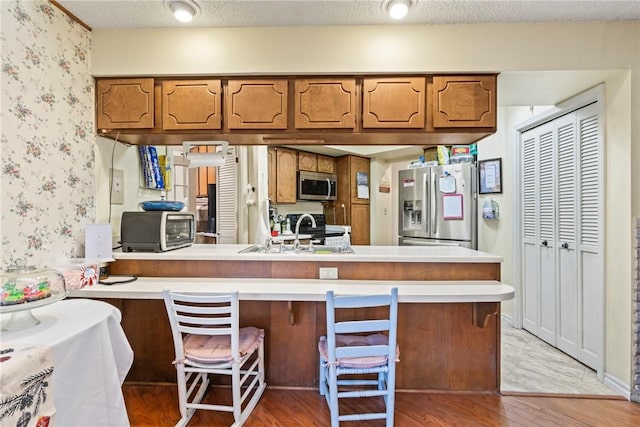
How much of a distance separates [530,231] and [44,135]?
12.9 feet

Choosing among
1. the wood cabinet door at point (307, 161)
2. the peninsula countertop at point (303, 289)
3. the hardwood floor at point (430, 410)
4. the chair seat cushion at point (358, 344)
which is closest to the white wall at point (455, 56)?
the hardwood floor at point (430, 410)

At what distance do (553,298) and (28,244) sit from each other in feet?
12.8

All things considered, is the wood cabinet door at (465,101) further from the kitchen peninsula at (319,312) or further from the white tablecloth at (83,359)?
the white tablecloth at (83,359)

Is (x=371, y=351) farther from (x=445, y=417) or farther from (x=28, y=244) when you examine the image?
(x=28, y=244)

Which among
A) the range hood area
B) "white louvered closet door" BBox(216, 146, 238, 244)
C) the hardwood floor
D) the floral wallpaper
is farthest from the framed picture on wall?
the floral wallpaper

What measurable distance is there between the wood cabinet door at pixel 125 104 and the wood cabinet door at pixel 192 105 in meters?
0.12

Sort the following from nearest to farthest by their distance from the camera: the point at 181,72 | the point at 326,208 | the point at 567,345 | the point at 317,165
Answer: the point at 181,72
the point at 567,345
the point at 317,165
the point at 326,208

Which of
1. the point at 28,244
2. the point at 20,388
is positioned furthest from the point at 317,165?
the point at 20,388

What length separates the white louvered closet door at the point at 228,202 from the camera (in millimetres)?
3659

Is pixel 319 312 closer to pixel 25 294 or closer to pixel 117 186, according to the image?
pixel 25 294

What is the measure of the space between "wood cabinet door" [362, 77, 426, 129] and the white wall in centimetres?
8

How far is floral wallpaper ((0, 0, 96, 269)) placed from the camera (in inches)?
66.5

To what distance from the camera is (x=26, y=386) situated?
0.91m

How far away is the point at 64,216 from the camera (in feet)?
6.65
